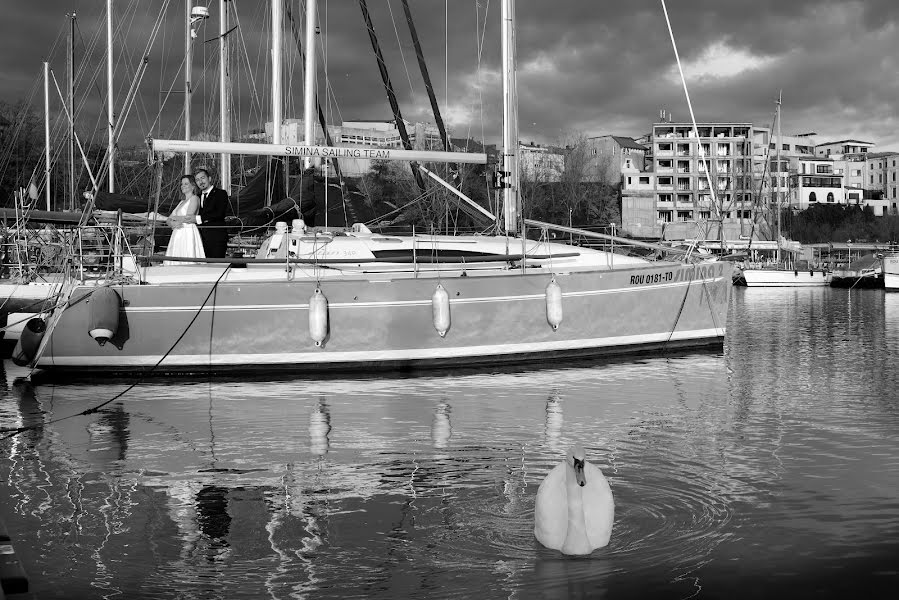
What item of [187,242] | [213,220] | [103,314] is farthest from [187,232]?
[103,314]

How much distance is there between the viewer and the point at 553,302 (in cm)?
1667

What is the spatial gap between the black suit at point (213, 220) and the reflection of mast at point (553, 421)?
6.23 metres

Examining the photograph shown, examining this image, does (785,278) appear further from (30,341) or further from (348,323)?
(30,341)

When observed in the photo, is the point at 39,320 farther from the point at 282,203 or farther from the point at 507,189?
the point at 507,189

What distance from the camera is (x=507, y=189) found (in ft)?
59.5

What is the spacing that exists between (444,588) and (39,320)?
38.6 feet

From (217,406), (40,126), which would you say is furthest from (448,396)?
(40,126)

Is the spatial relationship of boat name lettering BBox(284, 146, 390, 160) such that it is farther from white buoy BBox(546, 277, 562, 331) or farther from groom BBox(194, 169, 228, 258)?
white buoy BBox(546, 277, 562, 331)

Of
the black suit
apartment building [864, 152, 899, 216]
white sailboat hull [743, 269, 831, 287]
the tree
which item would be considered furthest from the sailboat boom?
apartment building [864, 152, 899, 216]

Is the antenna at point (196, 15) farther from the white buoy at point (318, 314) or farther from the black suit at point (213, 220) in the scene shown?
the white buoy at point (318, 314)

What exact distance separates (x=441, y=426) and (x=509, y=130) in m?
7.97

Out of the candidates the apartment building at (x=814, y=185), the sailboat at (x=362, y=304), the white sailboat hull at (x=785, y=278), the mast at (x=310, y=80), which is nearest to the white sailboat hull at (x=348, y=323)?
the sailboat at (x=362, y=304)

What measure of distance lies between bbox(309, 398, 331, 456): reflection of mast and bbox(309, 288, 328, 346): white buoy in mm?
2001

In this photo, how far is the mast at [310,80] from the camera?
17172 mm
